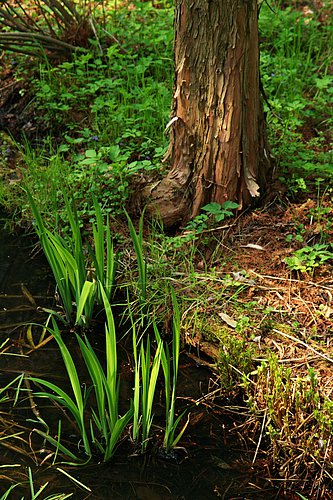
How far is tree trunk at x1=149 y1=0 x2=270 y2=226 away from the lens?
3.18 m

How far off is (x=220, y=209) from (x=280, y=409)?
1.26 metres

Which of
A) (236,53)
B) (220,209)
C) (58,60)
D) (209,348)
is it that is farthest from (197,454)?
(58,60)

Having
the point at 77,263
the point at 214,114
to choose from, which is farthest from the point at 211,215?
the point at 77,263

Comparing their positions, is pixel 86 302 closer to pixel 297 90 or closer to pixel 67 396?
pixel 67 396

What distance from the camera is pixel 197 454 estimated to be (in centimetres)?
259

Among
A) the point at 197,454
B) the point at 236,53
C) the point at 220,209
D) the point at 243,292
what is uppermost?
the point at 236,53

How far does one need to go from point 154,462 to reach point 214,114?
1.68 meters

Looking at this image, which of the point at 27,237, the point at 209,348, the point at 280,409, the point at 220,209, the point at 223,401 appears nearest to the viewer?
the point at 280,409

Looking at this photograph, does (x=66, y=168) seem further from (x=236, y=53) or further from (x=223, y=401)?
(x=223, y=401)

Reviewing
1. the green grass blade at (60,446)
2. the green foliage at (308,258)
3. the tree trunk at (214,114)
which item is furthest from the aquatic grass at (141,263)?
the green grass blade at (60,446)

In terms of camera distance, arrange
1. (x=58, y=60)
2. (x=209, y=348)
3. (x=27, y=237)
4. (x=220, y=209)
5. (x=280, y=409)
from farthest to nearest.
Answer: (x=58, y=60) → (x=27, y=237) → (x=220, y=209) → (x=209, y=348) → (x=280, y=409)

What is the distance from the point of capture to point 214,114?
131 inches

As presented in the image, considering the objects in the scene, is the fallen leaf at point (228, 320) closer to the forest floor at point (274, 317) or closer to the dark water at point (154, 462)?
the forest floor at point (274, 317)

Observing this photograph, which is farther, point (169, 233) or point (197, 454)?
point (169, 233)
